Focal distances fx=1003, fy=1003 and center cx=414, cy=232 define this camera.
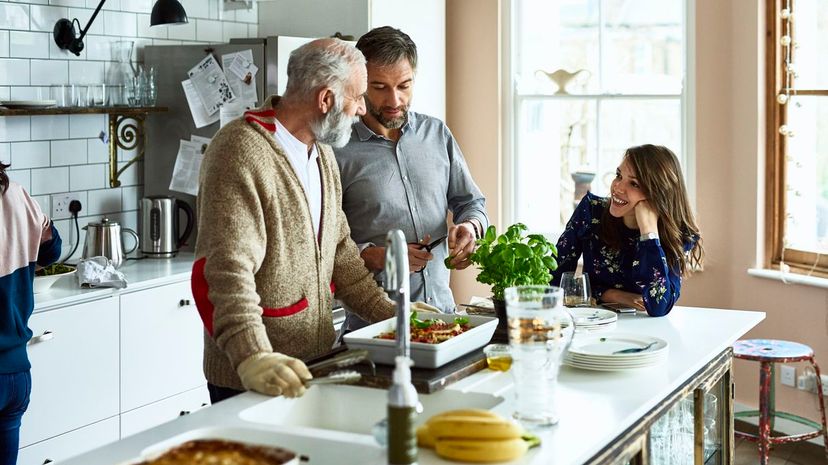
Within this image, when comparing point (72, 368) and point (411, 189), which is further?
point (72, 368)

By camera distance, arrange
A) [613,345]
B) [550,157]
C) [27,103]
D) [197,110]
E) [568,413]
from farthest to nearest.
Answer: [550,157] → [197,110] → [27,103] → [613,345] → [568,413]

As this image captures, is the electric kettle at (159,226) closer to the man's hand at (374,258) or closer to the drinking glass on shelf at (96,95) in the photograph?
the drinking glass on shelf at (96,95)

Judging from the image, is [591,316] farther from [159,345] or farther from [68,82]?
[68,82]

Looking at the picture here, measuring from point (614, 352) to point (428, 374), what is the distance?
0.54 metres

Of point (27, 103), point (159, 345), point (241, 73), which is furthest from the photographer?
point (241, 73)

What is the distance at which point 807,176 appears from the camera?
4840mm

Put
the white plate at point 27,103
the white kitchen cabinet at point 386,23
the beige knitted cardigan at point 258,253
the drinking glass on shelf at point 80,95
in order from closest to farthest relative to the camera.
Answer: the beige knitted cardigan at point 258,253 → the white plate at point 27,103 → the drinking glass on shelf at point 80,95 → the white kitchen cabinet at point 386,23

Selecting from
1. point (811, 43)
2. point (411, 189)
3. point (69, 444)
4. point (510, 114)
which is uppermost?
point (811, 43)

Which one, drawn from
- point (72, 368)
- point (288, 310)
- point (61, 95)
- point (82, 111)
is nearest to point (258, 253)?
point (288, 310)

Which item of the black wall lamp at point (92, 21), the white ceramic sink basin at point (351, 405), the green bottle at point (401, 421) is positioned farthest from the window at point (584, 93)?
the green bottle at point (401, 421)

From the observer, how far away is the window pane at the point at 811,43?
4.73 metres

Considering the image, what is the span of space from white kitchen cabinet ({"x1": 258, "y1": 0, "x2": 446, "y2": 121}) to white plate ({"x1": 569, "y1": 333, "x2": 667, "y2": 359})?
2640mm

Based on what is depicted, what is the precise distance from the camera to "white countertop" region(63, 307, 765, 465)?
1.85m

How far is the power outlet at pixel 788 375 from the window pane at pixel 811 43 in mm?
1345
